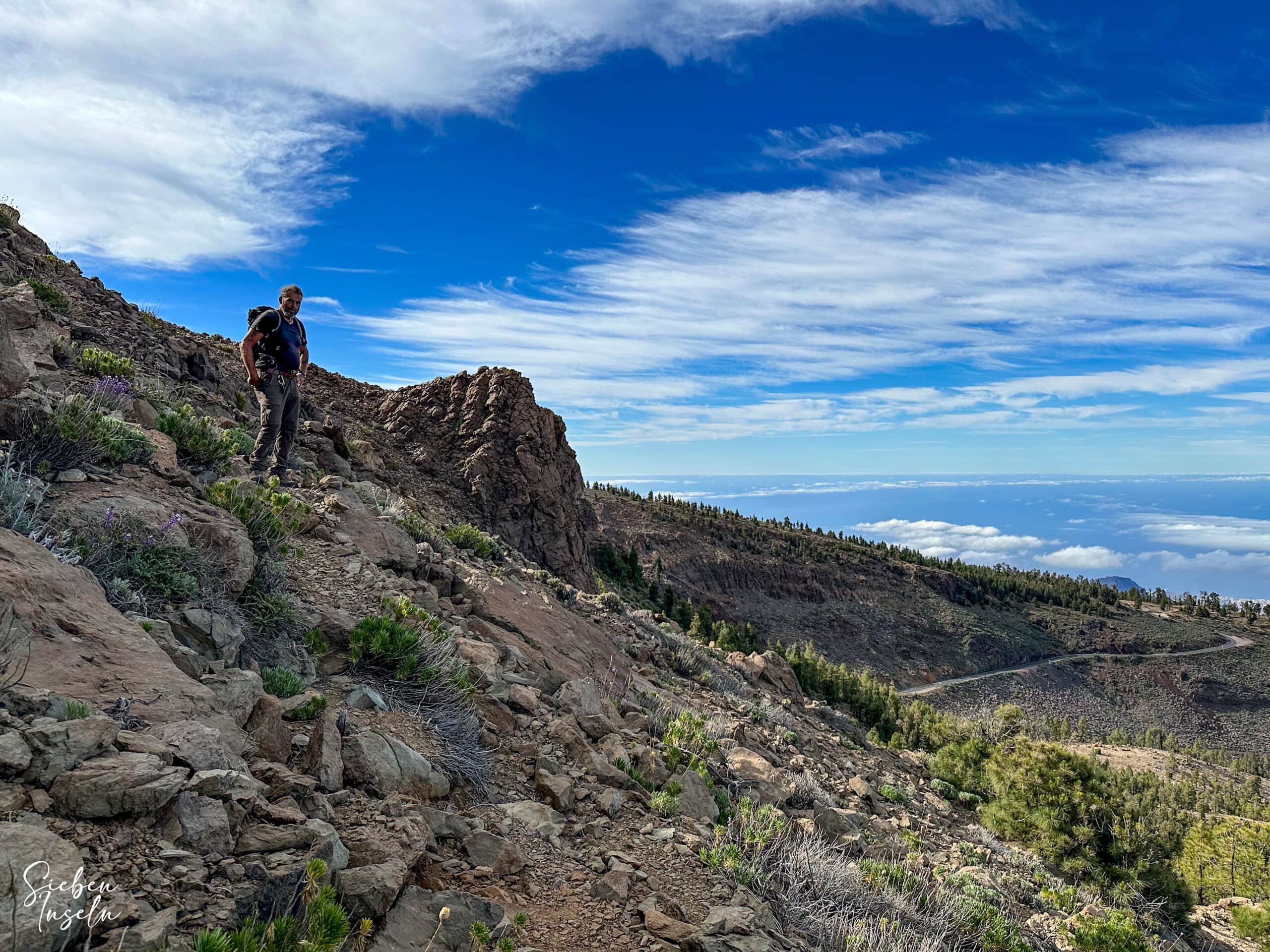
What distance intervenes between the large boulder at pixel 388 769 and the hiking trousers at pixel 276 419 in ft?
19.5

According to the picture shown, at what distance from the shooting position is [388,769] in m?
4.33

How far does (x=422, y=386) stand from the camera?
2958 cm

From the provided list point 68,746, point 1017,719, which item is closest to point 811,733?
point 68,746

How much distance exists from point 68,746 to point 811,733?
13687mm

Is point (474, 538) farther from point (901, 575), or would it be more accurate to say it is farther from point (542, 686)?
point (901, 575)

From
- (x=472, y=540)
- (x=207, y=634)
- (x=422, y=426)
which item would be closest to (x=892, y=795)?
(x=472, y=540)

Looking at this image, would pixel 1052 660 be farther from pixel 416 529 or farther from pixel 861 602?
pixel 416 529

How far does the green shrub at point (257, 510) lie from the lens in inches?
252

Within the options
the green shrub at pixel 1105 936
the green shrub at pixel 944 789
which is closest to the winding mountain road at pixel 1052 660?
the green shrub at pixel 944 789

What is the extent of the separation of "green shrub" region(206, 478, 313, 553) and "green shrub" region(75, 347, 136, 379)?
3347 mm

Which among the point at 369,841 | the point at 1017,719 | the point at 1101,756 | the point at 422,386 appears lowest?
the point at 1101,756

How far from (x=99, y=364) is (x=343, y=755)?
7.57 m

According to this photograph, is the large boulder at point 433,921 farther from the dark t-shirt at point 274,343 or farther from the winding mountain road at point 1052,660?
the winding mountain road at point 1052,660

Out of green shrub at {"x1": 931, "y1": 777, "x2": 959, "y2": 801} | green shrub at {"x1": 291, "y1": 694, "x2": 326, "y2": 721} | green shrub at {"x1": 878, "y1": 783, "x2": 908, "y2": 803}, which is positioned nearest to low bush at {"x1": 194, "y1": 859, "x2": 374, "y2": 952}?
green shrub at {"x1": 291, "y1": 694, "x2": 326, "y2": 721}
